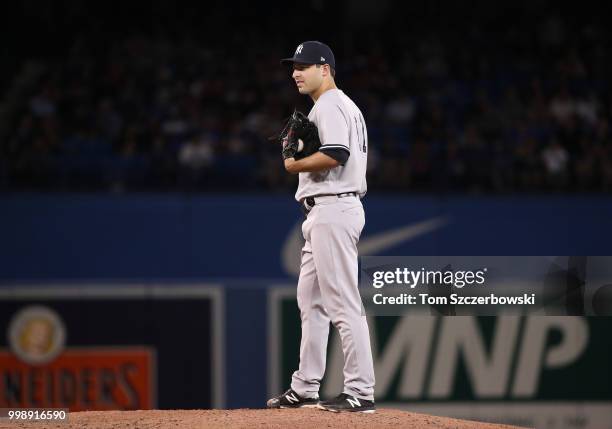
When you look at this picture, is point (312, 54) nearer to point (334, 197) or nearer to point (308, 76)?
point (308, 76)

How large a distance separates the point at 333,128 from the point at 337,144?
99 mm

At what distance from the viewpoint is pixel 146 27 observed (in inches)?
592

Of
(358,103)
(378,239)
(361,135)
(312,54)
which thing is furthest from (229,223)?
(312,54)

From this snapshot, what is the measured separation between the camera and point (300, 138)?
5.69 metres

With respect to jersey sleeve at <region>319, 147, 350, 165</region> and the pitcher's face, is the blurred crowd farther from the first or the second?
jersey sleeve at <region>319, 147, 350, 165</region>

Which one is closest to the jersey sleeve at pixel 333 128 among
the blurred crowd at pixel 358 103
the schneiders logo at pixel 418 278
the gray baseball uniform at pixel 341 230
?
the gray baseball uniform at pixel 341 230

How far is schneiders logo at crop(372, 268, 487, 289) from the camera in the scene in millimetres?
7618

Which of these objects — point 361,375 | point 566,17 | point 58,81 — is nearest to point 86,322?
point 58,81

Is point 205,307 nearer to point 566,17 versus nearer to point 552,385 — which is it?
point 552,385

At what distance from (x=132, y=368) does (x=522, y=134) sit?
490 centimetres

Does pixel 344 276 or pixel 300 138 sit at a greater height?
pixel 300 138

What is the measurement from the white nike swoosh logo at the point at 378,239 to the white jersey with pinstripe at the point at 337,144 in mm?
5221

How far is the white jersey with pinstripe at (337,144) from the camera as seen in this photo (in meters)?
5.60

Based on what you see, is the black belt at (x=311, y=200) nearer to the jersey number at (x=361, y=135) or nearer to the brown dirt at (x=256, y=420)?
the jersey number at (x=361, y=135)
